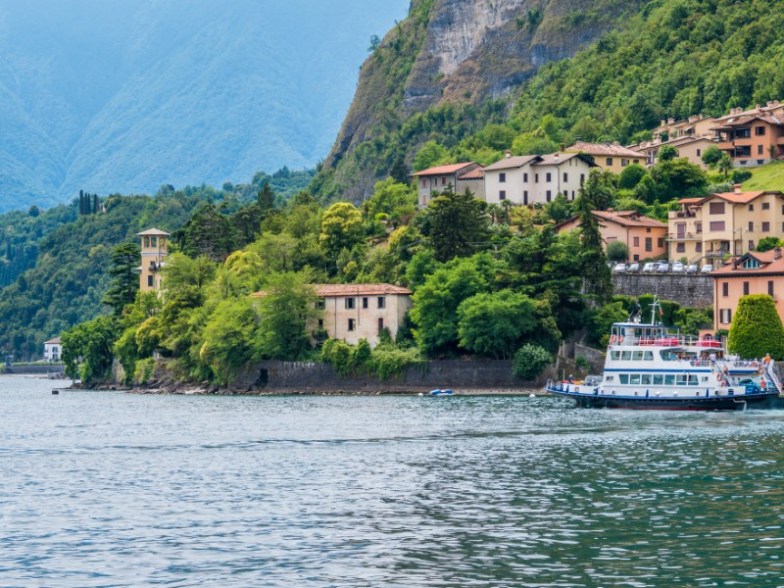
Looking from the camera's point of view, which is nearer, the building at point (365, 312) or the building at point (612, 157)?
the building at point (365, 312)

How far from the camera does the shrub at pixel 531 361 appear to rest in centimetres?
11162

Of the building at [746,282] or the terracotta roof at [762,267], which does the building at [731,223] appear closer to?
the building at [746,282]

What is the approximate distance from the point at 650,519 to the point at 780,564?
741cm

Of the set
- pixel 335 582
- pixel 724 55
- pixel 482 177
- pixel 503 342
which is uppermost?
pixel 724 55

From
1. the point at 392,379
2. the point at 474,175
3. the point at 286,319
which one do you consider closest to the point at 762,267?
the point at 392,379

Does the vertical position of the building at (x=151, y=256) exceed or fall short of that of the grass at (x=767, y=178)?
it falls short

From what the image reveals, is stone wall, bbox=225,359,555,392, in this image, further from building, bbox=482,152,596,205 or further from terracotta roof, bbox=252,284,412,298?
building, bbox=482,152,596,205

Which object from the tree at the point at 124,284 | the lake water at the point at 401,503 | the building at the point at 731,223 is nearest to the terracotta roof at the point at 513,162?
the building at the point at 731,223

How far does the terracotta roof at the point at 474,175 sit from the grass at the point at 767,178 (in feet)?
91.4

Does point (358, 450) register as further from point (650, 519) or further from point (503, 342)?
point (503, 342)

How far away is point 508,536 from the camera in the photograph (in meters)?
40.7

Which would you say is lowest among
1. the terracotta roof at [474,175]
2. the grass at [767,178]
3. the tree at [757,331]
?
the tree at [757,331]

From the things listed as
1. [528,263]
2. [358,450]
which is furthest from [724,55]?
[358,450]

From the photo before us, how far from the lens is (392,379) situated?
119 meters
